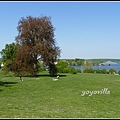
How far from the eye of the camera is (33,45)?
40219 mm

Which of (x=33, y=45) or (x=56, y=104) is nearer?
(x=56, y=104)

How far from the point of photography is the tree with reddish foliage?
39.0 meters

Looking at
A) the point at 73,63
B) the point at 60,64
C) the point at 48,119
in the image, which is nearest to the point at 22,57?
the point at 60,64

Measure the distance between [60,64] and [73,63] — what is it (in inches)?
2510

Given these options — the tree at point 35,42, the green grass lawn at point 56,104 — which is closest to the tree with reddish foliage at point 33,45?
the tree at point 35,42

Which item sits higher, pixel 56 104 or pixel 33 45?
pixel 33 45

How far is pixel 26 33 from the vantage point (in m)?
39.5

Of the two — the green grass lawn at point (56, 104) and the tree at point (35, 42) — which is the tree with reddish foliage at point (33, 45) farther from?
the green grass lawn at point (56, 104)

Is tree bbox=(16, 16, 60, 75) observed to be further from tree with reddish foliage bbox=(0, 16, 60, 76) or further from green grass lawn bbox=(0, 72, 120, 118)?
green grass lawn bbox=(0, 72, 120, 118)

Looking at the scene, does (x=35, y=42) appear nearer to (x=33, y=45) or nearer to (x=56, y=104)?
(x=33, y=45)

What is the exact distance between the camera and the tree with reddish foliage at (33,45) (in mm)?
39031

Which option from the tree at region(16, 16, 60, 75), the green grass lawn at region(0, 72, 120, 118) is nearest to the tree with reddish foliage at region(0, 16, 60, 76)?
the tree at region(16, 16, 60, 75)

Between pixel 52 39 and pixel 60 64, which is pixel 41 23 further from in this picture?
pixel 60 64

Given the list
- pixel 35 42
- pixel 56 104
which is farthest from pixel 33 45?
pixel 56 104
